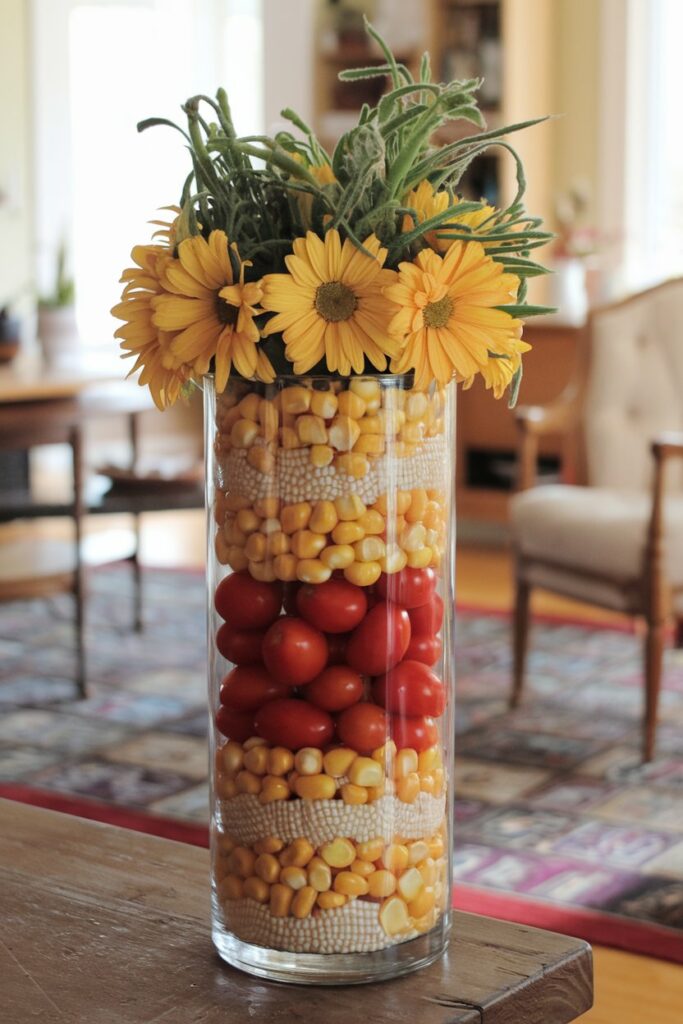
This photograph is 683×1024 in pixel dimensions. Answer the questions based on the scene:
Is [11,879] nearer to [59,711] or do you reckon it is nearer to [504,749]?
[504,749]

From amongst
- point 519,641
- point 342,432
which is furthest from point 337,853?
point 519,641

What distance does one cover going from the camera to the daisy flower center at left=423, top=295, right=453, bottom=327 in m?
0.77

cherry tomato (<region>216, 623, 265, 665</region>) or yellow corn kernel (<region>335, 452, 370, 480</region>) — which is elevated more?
yellow corn kernel (<region>335, 452, 370, 480</region>)

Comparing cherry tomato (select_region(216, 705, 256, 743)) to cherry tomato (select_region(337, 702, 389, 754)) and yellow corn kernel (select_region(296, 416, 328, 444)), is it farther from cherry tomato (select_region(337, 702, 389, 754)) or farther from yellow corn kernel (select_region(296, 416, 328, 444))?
yellow corn kernel (select_region(296, 416, 328, 444))

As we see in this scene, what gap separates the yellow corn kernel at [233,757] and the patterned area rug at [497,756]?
1.50m

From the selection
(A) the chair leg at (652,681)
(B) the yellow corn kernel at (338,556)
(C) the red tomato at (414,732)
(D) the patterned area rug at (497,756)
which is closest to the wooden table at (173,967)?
(C) the red tomato at (414,732)

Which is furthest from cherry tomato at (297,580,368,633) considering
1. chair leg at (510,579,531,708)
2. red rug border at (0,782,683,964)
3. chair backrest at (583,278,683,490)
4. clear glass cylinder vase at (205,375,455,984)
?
chair backrest at (583,278,683,490)

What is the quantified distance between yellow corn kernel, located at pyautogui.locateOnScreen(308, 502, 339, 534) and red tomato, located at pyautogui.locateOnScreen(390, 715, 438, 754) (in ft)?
0.36

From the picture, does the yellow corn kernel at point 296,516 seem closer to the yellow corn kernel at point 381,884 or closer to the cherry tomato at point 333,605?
the cherry tomato at point 333,605

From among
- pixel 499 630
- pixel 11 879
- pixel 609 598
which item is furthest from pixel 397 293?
pixel 499 630

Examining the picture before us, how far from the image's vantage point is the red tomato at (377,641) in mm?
797

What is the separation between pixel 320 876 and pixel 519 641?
105 inches

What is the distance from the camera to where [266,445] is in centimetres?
80

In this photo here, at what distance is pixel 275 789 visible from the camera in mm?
805
